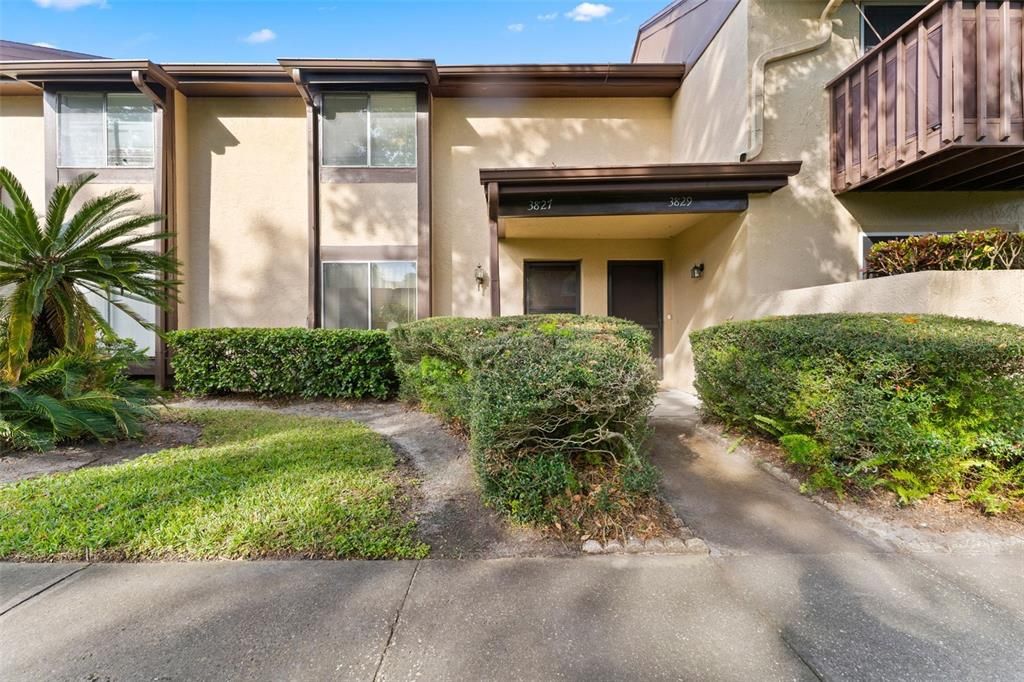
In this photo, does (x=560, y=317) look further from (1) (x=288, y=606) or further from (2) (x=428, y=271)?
(2) (x=428, y=271)

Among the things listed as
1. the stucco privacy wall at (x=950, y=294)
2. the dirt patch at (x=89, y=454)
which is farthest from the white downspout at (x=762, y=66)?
the dirt patch at (x=89, y=454)

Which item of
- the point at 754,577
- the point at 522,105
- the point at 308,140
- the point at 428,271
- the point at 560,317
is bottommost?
the point at 754,577

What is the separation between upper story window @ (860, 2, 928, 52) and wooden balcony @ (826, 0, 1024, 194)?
3.57 feet

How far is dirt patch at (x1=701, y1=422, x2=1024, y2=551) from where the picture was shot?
281cm

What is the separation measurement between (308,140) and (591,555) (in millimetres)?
8625

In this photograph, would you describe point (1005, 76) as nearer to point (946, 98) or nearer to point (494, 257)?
point (946, 98)

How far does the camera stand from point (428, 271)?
26.7ft

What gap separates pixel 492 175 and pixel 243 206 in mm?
5569

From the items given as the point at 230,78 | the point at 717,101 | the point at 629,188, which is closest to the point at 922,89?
the point at 717,101

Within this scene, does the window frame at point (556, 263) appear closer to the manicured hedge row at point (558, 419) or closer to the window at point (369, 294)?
the window at point (369, 294)

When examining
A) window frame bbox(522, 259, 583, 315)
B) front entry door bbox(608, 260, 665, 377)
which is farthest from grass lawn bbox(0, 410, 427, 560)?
front entry door bbox(608, 260, 665, 377)

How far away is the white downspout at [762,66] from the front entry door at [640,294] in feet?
9.49

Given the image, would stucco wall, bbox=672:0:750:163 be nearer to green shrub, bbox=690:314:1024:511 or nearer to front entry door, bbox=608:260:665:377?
front entry door, bbox=608:260:665:377

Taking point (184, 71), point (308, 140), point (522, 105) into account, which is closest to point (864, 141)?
point (522, 105)
